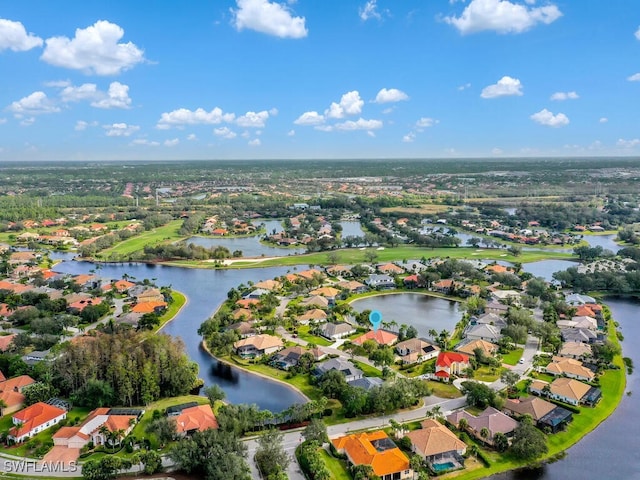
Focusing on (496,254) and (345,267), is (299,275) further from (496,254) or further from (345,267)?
(496,254)

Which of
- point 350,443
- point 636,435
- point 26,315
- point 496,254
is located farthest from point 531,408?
Result: point 496,254

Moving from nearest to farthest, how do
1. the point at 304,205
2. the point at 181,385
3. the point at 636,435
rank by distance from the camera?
the point at 636,435, the point at 181,385, the point at 304,205

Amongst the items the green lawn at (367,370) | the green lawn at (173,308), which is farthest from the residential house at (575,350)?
the green lawn at (173,308)

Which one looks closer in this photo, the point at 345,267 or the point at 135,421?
the point at 135,421

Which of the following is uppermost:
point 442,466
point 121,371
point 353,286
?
point 121,371

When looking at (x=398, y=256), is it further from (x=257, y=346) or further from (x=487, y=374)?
(x=487, y=374)

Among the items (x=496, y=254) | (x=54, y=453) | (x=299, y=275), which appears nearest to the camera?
(x=54, y=453)

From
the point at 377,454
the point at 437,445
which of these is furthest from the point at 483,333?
the point at 377,454
